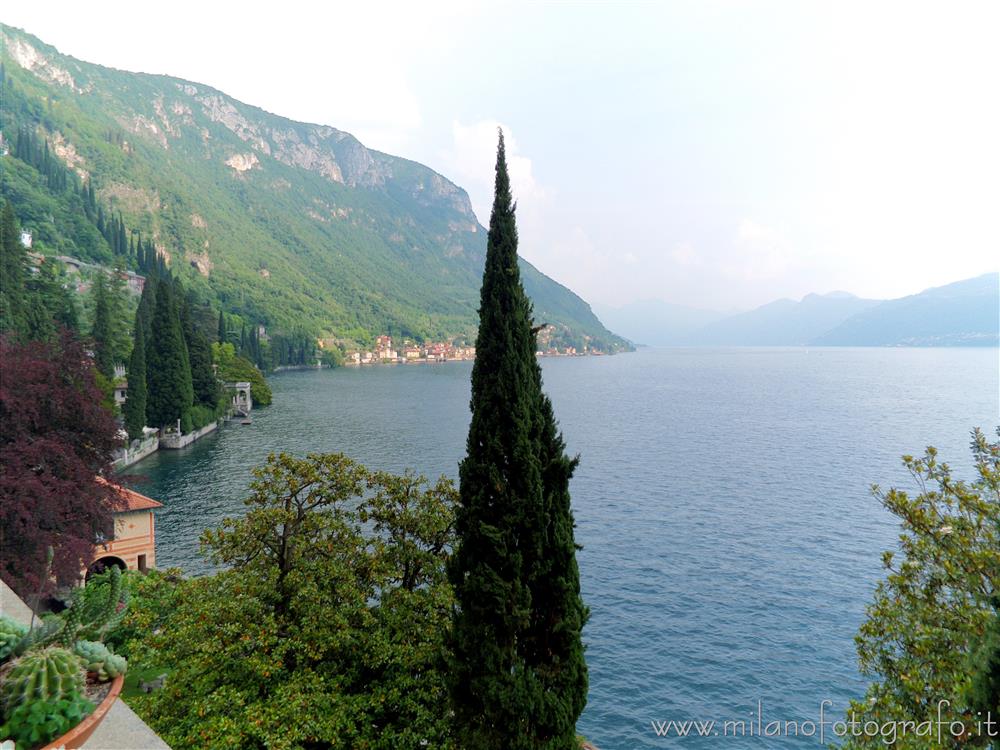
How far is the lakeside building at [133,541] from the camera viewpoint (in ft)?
93.7

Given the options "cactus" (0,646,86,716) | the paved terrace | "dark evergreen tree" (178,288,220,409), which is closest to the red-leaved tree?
the paved terrace

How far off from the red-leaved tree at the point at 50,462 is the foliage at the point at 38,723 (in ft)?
48.9

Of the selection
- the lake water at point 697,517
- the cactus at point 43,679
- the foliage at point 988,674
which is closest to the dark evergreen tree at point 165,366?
the lake water at point 697,517

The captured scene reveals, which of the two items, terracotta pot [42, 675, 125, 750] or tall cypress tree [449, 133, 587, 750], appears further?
tall cypress tree [449, 133, 587, 750]

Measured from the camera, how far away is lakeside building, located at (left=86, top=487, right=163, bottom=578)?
28562 mm

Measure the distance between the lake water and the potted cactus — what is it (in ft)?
68.9

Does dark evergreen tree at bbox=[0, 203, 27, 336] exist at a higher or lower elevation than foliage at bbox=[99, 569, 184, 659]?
higher

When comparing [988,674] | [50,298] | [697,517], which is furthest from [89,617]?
[50,298]

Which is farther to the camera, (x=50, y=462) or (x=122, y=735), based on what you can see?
(x=50, y=462)

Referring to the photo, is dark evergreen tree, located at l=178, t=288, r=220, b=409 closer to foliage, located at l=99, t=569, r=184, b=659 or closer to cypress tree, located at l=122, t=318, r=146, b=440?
cypress tree, located at l=122, t=318, r=146, b=440

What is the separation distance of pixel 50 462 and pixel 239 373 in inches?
3450

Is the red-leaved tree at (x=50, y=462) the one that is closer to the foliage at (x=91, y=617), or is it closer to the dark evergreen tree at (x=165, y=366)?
the foliage at (x=91, y=617)

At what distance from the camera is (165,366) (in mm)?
65500

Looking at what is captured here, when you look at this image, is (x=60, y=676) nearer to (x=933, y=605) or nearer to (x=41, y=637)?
(x=41, y=637)
